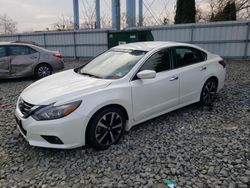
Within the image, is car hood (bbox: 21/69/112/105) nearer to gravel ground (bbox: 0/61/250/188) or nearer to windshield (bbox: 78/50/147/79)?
windshield (bbox: 78/50/147/79)

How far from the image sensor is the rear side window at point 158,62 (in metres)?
3.75

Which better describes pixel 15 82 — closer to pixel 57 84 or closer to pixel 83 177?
pixel 57 84

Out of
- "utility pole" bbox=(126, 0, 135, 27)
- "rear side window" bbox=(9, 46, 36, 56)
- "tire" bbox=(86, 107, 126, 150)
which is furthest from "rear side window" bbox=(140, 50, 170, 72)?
"utility pole" bbox=(126, 0, 135, 27)

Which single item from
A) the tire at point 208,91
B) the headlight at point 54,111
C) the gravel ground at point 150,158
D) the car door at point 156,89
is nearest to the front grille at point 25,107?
the headlight at point 54,111

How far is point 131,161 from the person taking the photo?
3.05 m

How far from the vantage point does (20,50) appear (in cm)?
Result: 789

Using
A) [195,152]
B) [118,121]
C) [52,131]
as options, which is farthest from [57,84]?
[195,152]

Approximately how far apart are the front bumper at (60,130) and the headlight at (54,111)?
53 millimetres

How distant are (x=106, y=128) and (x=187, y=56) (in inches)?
91.4

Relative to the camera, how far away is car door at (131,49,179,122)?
11.6ft

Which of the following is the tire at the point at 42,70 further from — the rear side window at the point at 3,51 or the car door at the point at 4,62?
the rear side window at the point at 3,51

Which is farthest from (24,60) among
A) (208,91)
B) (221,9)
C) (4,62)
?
(221,9)

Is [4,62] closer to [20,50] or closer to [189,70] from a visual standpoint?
[20,50]

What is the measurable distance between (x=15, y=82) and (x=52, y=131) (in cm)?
614
